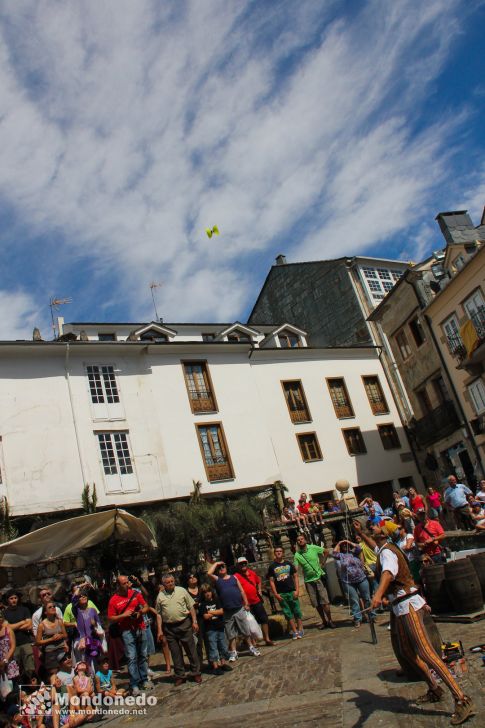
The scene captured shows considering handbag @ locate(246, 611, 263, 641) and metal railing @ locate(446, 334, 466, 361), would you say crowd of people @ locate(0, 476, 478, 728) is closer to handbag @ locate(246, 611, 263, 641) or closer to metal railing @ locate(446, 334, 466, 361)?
handbag @ locate(246, 611, 263, 641)

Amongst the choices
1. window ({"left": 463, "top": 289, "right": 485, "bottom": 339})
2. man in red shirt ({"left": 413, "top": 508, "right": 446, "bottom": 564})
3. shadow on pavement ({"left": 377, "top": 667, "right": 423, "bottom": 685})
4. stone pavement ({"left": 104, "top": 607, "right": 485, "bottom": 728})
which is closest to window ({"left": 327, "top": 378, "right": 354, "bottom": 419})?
window ({"left": 463, "top": 289, "right": 485, "bottom": 339})

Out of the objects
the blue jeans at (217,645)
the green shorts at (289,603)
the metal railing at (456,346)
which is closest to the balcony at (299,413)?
the metal railing at (456,346)

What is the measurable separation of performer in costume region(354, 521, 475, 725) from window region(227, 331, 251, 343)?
24601mm

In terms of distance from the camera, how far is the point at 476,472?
23.8 metres

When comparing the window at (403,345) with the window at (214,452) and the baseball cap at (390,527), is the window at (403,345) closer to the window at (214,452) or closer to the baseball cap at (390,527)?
the window at (214,452)

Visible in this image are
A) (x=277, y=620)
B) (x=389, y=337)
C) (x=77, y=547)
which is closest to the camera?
(x=277, y=620)

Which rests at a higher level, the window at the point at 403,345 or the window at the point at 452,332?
the window at the point at 403,345

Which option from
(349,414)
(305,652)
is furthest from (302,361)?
(305,652)

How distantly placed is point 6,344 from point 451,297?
18709 millimetres

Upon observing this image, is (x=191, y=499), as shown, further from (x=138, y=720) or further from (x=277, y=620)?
(x=138, y=720)

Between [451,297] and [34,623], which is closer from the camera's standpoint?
[34,623]

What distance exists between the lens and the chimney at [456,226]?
84.4ft

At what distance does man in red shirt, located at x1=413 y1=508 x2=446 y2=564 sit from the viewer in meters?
10.0

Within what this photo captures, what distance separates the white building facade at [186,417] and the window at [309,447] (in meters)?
0.06
